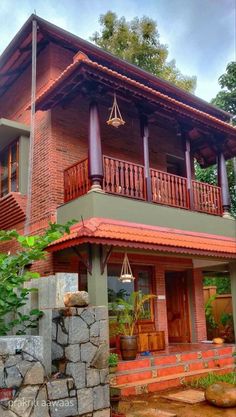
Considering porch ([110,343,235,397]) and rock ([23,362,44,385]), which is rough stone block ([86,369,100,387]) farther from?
porch ([110,343,235,397])

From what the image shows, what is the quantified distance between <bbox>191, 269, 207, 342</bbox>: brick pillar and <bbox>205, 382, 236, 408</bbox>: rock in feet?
18.3

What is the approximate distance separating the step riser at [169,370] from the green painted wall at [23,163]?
510 cm

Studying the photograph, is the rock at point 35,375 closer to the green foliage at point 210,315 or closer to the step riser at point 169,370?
the step riser at point 169,370

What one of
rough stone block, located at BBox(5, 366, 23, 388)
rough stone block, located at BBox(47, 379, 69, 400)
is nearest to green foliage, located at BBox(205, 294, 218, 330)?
rough stone block, located at BBox(47, 379, 69, 400)

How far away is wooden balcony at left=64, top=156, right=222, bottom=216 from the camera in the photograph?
925 cm

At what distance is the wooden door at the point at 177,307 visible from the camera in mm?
12773

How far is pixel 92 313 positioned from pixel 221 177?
6959 mm

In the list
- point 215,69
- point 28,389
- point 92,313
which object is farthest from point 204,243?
point 215,69

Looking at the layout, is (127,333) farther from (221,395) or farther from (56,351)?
(56,351)

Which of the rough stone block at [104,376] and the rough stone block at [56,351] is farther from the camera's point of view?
the rough stone block at [104,376]

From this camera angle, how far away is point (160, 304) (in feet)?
38.2

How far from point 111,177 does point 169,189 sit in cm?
188

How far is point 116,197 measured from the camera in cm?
886

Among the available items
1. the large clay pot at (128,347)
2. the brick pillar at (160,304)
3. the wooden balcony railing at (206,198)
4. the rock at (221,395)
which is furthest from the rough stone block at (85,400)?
the wooden balcony railing at (206,198)
